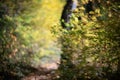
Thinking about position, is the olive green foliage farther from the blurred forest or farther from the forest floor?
the forest floor

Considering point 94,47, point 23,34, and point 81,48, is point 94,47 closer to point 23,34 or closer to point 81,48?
point 81,48

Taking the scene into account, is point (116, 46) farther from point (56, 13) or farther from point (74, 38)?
point (56, 13)

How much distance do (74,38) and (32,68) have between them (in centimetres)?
529

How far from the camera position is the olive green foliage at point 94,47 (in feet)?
23.3

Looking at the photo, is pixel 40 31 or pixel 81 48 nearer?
pixel 81 48

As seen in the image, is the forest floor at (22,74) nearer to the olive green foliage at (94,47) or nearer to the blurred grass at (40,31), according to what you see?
the olive green foliage at (94,47)

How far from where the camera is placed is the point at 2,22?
13.4m

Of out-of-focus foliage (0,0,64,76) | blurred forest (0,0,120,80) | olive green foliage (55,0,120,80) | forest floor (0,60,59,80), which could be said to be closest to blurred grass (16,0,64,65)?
out-of-focus foliage (0,0,64,76)

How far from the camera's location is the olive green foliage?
7.11m

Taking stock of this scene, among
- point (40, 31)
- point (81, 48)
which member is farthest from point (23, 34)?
point (81, 48)

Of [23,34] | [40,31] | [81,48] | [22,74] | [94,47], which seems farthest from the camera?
[40,31]

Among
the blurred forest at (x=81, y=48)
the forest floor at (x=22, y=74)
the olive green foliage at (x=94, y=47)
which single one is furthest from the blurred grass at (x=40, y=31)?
the olive green foliage at (x=94, y=47)

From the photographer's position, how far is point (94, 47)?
7.54 m

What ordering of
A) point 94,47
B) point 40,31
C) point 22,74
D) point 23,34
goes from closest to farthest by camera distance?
point 94,47 → point 22,74 → point 23,34 → point 40,31
